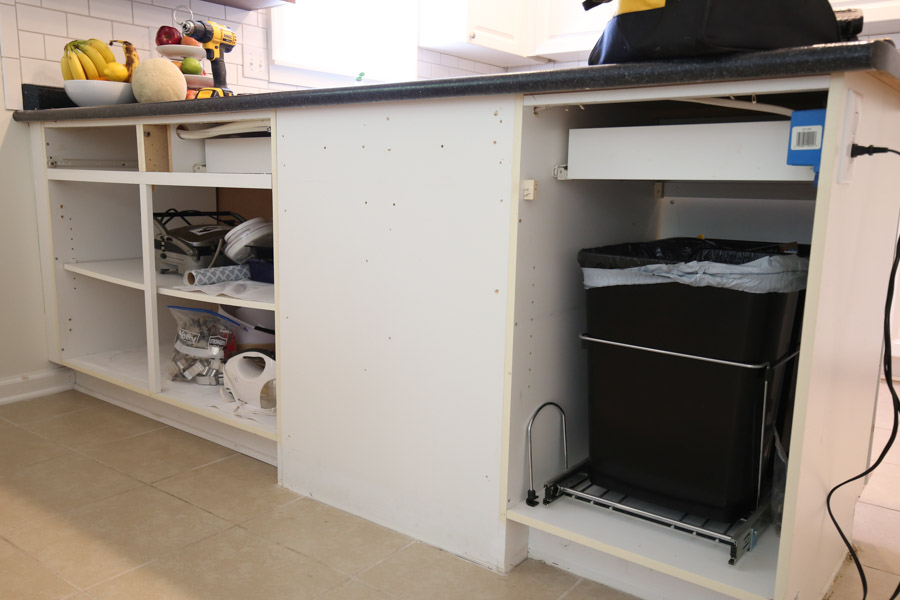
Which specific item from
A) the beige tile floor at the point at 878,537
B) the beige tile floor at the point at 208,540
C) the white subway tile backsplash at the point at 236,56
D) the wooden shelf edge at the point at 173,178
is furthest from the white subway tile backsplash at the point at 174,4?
the beige tile floor at the point at 878,537

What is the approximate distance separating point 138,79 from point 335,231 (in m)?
1.03

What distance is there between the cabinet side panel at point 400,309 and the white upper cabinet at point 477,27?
7.17 feet

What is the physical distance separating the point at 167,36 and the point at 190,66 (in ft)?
0.55

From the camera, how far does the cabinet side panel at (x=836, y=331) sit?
3.71 feet

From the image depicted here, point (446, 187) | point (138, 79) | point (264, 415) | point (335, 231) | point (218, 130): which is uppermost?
point (138, 79)

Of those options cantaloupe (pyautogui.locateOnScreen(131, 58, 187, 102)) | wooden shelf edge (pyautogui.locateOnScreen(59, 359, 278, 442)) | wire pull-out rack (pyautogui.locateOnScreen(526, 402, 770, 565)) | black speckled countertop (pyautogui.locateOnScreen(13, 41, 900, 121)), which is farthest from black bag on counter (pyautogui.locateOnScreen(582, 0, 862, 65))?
cantaloupe (pyautogui.locateOnScreen(131, 58, 187, 102))

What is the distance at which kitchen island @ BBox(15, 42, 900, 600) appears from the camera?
1212 mm

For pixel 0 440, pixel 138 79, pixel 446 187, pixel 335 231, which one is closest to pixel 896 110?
pixel 446 187

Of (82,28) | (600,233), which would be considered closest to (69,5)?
(82,28)

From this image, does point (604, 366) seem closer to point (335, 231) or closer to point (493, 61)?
point (335, 231)

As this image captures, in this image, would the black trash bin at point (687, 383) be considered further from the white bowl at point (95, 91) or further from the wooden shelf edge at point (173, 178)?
the white bowl at point (95, 91)

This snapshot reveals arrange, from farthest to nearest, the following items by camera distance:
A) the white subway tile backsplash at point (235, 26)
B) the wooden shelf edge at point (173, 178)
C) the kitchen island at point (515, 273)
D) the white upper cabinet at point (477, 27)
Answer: the white upper cabinet at point (477, 27)
the white subway tile backsplash at point (235, 26)
the wooden shelf edge at point (173, 178)
the kitchen island at point (515, 273)

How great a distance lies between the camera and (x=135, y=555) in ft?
5.37

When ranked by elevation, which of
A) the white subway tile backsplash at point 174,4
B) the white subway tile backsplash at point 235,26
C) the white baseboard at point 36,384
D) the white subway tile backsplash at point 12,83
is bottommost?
the white baseboard at point 36,384
